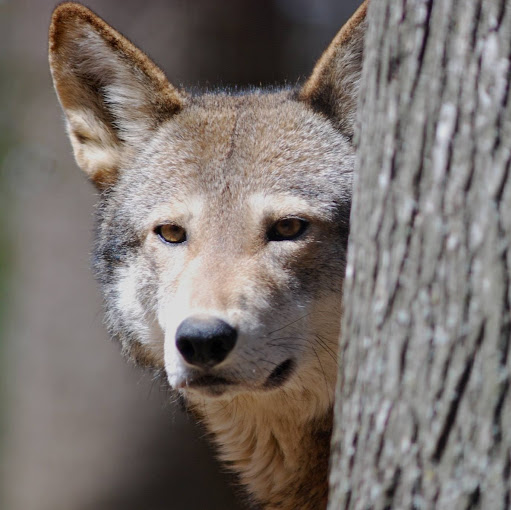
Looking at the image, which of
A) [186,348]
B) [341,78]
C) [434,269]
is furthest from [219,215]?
[434,269]

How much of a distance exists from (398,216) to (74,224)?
5.85m

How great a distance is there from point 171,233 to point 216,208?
30cm

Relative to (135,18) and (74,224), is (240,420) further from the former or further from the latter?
(135,18)

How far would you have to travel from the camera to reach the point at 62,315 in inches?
293

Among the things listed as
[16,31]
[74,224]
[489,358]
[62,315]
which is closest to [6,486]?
[62,315]

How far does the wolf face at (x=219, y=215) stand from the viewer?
3299 mm

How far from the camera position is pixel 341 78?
12.8 ft

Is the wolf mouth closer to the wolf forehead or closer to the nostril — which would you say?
the nostril

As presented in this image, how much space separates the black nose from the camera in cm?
305

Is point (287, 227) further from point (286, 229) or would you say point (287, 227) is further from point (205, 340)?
point (205, 340)

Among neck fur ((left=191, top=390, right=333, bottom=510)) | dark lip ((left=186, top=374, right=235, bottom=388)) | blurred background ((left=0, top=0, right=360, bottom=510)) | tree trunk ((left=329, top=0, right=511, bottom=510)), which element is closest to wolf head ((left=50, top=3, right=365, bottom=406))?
dark lip ((left=186, top=374, right=235, bottom=388))

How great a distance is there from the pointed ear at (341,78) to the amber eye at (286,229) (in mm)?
664

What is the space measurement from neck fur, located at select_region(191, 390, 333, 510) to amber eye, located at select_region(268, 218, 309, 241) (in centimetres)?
73

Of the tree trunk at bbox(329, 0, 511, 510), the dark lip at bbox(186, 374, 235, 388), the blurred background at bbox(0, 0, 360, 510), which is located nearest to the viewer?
the tree trunk at bbox(329, 0, 511, 510)
